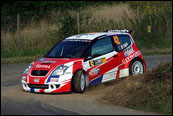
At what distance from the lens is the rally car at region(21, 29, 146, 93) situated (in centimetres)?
1155

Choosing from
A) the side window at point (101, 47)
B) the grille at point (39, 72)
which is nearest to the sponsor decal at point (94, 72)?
the side window at point (101, 47)

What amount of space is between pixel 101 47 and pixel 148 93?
2.93 meters

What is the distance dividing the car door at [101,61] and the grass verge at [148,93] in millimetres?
1024

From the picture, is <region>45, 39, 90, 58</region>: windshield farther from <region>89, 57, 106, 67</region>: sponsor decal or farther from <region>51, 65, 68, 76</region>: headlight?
<region>51, 65, 68, 76</region>: headlight

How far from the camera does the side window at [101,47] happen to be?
12648mm

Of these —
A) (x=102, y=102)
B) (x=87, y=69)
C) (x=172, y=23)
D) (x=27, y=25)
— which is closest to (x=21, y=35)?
(x=27, y=25)

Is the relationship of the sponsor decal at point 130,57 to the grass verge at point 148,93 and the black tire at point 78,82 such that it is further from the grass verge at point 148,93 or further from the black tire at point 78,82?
→ the black tire at point 78,82

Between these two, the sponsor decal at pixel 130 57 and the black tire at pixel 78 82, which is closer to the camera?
the black tire at pixel 78 82

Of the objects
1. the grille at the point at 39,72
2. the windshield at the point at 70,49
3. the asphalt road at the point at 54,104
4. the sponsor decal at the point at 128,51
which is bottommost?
the asphalt road at the point at 54,104

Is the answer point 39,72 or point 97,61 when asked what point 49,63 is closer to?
point 39,72

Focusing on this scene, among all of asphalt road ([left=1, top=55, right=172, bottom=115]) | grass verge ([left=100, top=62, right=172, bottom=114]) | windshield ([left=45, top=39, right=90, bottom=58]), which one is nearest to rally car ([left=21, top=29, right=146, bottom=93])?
windshield ([left=45, top=39, right=90, bottom=58])

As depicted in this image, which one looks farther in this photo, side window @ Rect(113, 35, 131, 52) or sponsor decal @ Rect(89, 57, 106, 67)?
side window @ Rect(113, 35, 131, 52)

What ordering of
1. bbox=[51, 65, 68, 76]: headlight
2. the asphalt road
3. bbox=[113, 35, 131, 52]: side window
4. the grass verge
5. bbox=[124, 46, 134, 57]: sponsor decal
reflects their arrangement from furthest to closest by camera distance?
bbox=[124, 46, 134, 57]: sponsor decal
bbox=[113, 35, 131, 52]: side window
bbox=[51, 65, 68, 76]: headlight
the grass verge
the asphalt road

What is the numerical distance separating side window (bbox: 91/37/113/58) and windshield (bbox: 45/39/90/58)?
0.26 metres
